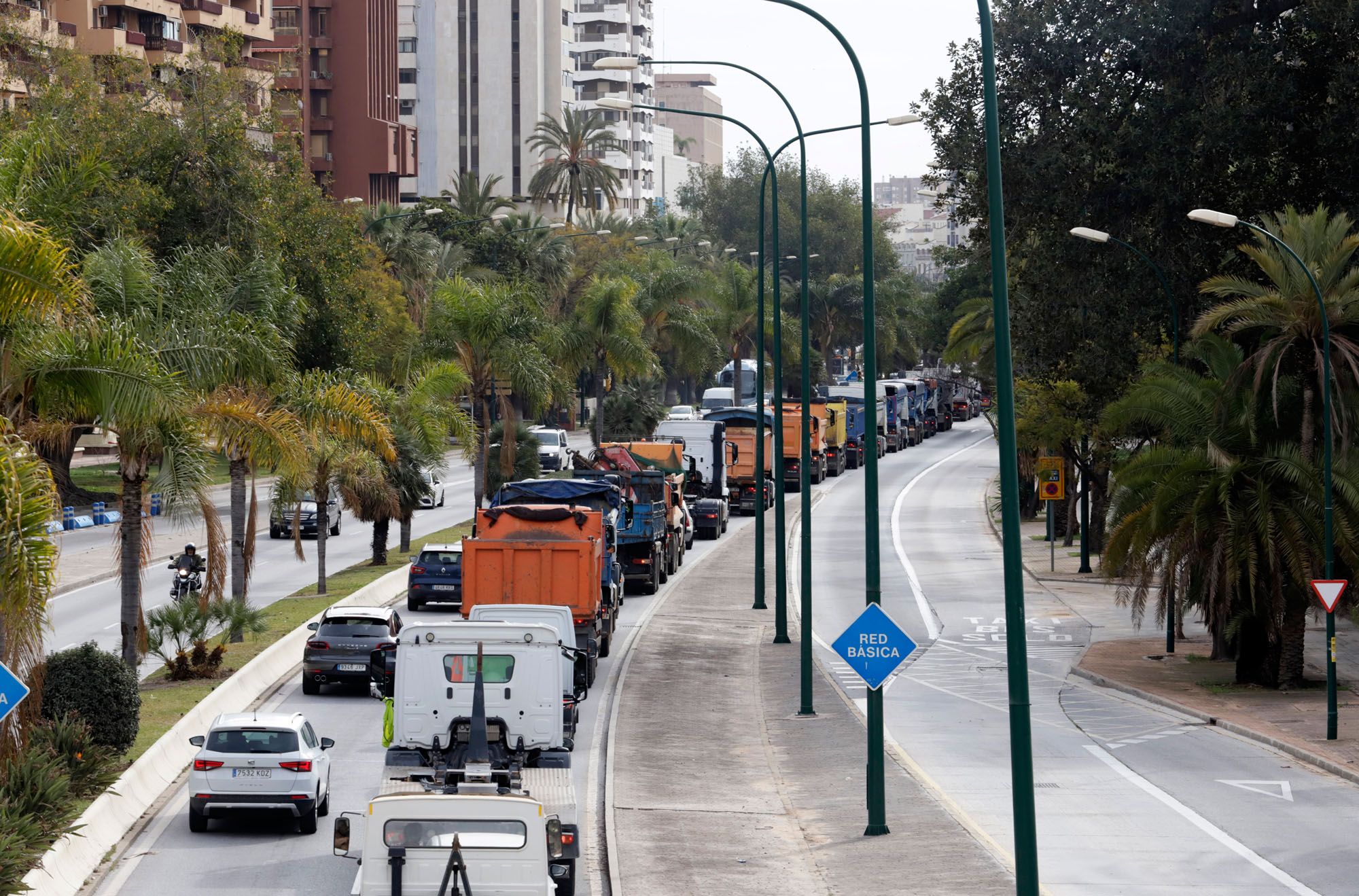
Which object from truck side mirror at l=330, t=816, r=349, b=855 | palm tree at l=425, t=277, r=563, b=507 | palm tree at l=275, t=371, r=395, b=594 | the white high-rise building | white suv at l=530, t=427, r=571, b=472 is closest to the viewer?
truck side mirror at l=330, t=816, r=349, b=855

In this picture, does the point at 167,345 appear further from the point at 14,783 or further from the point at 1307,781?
the point at 1307,781

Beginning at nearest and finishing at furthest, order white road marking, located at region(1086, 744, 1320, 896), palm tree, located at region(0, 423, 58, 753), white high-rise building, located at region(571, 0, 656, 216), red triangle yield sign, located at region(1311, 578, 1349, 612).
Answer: palm tree, located at region(0, 423, 58, 753), white road marking, located at region(1086, 744, 1320, 896), red triangle yield sign, located at region(1311, 578, 1349, 612), white high-rise building, located at region(571, 0, 656, 216)

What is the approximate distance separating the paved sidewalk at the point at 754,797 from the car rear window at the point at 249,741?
360cm

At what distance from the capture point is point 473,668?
1836 cm

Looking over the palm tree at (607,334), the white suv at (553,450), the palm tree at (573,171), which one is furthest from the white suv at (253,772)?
the palm tree at (573,171)

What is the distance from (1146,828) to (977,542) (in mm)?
37406

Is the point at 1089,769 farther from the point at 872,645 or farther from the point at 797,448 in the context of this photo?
the point at 797,448

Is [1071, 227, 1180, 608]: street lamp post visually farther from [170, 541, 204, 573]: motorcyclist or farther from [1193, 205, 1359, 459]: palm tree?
[170, 541, 204, 573]: motorcyclist

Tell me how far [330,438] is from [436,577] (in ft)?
12.2

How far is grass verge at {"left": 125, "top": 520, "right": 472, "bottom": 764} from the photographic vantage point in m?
23.0

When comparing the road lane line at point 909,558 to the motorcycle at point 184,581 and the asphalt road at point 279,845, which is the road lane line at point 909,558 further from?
the motorcycle at point 184,581

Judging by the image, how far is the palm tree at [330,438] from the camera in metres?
31.0

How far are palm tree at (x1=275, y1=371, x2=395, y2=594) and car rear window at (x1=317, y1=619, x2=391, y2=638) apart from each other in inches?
115

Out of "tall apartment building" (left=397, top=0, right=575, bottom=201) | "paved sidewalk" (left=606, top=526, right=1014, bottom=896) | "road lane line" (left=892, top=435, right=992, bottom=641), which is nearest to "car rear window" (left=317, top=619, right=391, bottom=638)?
"paved sidewalk" (left=606, top=526, right=1014, bottom=896)
